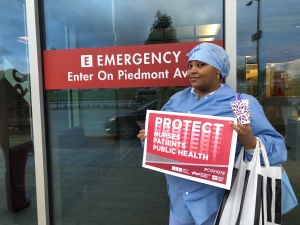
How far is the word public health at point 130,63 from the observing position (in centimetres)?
227

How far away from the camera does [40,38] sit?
2592mm

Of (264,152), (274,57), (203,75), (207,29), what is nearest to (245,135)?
(264,152)

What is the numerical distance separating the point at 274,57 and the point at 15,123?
3.01m

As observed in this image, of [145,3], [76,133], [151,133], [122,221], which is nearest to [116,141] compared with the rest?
[76,133]

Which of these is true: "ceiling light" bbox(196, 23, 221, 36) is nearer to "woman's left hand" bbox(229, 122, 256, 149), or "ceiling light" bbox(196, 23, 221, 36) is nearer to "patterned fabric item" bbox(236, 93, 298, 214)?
"woman's left hand" bbox(229, 122, 256, 149)

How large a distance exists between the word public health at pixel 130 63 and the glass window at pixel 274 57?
0.84 m

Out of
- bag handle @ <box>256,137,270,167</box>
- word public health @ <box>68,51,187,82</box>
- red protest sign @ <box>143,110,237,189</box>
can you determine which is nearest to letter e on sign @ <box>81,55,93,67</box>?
word public health @ <box>68,51,187,82</box>

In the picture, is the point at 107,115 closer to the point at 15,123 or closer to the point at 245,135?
the point at 15,123

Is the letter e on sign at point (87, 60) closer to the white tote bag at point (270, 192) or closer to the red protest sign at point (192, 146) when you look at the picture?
the red protest sign at point (192, 146)

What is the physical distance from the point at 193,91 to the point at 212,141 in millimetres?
372

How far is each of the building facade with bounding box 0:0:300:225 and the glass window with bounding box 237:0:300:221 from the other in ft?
0.03

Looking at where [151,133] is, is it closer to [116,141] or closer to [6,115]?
[6,115]

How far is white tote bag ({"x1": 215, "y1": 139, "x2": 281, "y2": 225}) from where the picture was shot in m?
1.48

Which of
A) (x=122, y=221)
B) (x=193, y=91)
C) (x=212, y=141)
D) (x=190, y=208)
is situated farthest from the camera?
(x=122, y=221)
